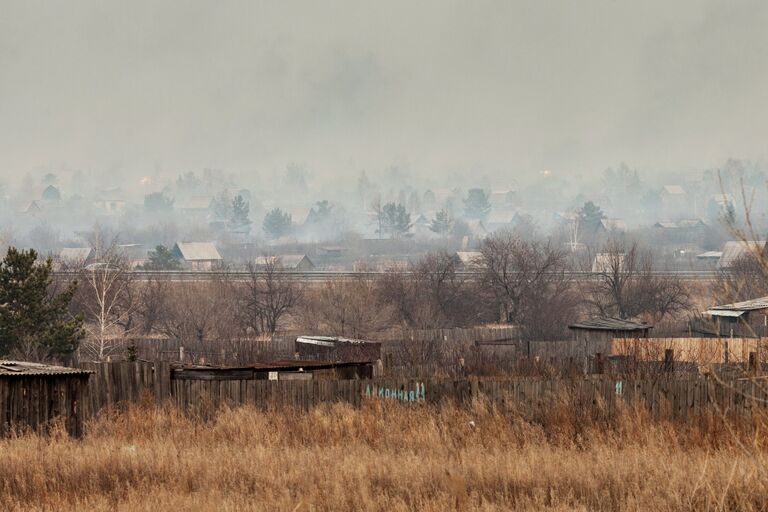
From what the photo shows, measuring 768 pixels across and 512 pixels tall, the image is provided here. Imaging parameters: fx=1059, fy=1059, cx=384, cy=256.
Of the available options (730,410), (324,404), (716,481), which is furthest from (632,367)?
(716,481)

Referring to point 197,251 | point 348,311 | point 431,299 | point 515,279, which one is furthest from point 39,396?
point 197,251

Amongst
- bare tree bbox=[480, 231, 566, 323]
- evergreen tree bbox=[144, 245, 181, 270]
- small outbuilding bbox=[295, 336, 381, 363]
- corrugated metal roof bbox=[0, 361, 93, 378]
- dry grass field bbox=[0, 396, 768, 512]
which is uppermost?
evergreen tree bbox=[144, 245, 181, 270]

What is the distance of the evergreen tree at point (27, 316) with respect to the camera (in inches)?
1404

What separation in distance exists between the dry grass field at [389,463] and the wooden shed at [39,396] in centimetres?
54

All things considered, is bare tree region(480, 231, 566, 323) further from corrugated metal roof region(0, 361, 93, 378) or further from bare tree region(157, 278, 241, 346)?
corrugated metal roof region(0, 361, 93, 378)

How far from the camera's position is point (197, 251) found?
16012cm

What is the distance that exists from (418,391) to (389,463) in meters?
6.54

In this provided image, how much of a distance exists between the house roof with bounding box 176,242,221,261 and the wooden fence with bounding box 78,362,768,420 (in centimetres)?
13114

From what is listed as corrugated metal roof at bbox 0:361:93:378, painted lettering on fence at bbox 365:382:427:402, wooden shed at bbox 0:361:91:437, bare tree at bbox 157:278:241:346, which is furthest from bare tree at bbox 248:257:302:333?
wooden shed at bbox 0:361:91:437

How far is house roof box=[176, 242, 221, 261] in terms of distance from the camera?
511 feet

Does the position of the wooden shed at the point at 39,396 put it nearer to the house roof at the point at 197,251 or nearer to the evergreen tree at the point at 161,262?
the evergreen tree at the point at 161,262

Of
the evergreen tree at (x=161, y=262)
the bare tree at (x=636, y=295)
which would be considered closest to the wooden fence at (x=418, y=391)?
the bare tree at (x=636, y=295)

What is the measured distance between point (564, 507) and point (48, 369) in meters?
12.3

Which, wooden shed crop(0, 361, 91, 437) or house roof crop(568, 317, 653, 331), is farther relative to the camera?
house roof crop(568, 317, 653, 331)
